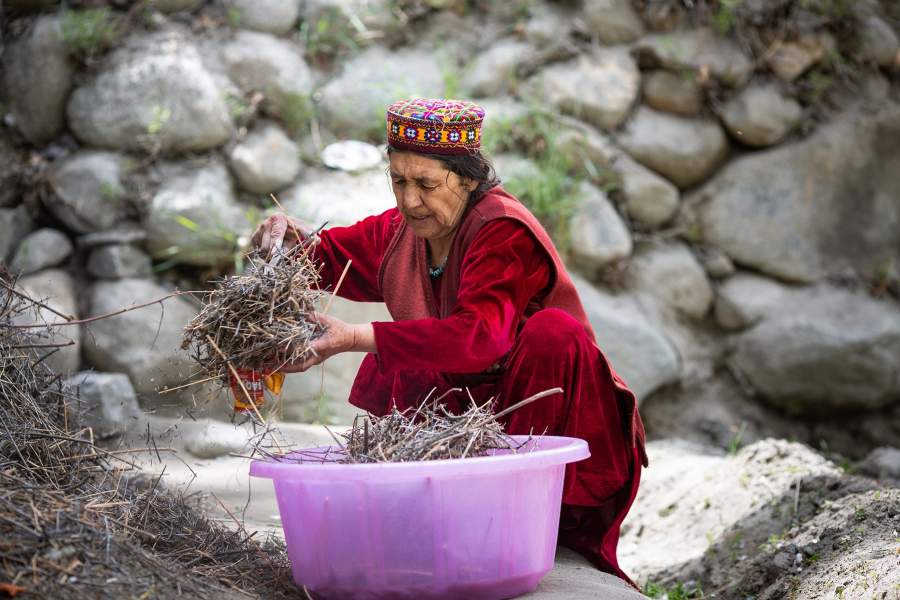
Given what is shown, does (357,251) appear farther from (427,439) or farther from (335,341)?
(427,439)

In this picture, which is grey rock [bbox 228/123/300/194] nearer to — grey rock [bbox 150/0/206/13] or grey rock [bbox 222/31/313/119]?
grey rock [bbox 222/31/313/119]

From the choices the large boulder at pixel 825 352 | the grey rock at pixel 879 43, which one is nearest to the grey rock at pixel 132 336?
the large boulder at pixel 825 352

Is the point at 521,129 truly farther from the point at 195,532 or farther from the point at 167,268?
the point at 195,532

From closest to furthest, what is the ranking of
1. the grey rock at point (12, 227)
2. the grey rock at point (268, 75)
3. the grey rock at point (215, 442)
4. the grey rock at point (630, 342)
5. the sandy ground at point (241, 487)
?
the sandy ground at point (241, 487) → the grey rock at point (215, 442) → the grey rock at point (12, 227) → the grey rock at point (630, 342) → the grey rock at point (268, 75)

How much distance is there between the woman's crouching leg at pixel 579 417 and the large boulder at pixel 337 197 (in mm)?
2545

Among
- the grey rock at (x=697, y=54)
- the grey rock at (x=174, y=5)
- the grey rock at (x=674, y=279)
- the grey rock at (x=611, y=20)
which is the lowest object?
the grey rock at (x=674, y=279)

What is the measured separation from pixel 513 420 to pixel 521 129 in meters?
3.18

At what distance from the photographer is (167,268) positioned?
17.2 feet

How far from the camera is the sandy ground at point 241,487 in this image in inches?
99.5

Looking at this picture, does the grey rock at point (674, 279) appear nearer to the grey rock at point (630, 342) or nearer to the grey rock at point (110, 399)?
the grey rock at point (630, 342)

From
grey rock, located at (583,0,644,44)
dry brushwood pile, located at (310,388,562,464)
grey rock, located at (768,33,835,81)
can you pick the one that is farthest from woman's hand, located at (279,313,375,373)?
grey rock, located at (768,33,835,81)

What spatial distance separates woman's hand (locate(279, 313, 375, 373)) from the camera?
2398 millimetres

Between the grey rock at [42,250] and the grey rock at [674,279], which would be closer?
the grey rock at [42,250]

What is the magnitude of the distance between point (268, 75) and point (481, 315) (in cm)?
349
